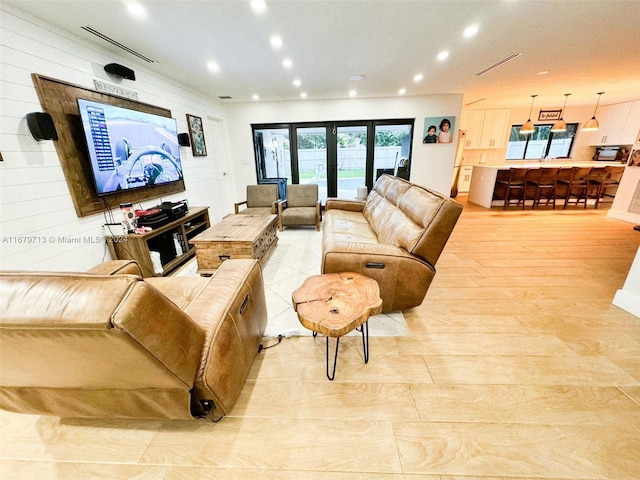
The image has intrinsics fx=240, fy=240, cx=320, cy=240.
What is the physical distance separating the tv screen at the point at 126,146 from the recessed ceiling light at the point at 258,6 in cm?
176

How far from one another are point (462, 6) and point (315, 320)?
2.74 meters

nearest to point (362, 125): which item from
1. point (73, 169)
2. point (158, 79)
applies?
point (158, 79)

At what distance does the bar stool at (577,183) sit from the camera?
4.97m

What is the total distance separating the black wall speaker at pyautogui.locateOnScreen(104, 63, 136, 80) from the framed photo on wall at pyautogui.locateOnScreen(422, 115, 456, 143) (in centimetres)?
499

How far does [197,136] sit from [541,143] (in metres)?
9.16

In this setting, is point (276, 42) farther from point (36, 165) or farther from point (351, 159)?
point (351, 159)

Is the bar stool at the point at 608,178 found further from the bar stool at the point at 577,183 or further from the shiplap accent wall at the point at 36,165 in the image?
the shiplap accent wall at the point at 36,165

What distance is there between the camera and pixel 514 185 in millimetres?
5277

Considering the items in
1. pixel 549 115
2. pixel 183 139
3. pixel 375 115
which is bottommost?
pixel 183 139

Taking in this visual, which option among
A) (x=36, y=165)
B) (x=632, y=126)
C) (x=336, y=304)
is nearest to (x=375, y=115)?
(x=336, y=304)

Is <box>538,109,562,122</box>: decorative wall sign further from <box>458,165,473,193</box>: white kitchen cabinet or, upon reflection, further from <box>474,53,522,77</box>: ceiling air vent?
<box>474,53,522,77</box>: ceiling air vent

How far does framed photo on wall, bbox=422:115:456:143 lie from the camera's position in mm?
4980

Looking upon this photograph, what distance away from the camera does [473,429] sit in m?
1.14

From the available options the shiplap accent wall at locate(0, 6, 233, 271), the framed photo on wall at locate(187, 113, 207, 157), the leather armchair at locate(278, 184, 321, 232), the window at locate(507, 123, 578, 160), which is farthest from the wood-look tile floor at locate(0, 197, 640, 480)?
the window at locate(507, 123, 578, 160)
